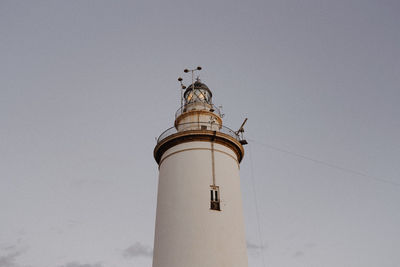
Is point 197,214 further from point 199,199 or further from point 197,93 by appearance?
point 197,93

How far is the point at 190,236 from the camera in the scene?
1534cm

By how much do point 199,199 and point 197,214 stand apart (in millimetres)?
783

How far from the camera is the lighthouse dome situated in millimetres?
22086

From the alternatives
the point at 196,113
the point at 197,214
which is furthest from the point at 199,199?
the point at 196,113

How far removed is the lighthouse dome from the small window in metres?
7.18

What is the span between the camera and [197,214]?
52.1 ft

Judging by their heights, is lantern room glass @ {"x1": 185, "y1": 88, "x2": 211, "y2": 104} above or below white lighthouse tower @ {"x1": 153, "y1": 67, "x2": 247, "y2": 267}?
above

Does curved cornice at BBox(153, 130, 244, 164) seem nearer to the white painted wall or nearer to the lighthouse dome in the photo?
the white painted wall

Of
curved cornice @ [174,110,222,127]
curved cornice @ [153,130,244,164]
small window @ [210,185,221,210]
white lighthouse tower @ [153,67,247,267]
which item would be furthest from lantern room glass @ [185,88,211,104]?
small window @ [210,185,221,210]

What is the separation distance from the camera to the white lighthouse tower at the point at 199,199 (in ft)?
49.9

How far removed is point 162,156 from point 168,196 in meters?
2.96

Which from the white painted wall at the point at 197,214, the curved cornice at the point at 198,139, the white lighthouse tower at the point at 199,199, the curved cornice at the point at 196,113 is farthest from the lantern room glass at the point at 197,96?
the white painted wall at the point at 197,214

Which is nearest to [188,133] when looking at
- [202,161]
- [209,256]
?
[202,161]

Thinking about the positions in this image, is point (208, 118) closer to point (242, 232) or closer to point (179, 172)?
point (179, 172)
